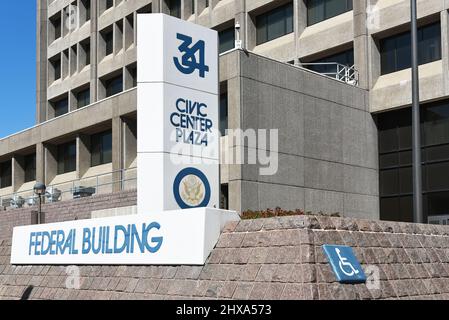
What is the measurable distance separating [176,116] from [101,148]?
23.9 m

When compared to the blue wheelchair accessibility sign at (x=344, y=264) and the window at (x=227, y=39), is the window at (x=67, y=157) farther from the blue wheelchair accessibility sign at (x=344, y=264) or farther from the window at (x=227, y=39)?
the blue wheelchair accessibility sign at (x=344, y=264)

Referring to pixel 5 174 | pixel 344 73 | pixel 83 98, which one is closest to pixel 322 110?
pixel 344 73

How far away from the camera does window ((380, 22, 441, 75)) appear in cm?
2817

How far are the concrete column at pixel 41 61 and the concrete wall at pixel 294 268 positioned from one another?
137 feet

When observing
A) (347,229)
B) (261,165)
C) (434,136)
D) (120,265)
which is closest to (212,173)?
(120,265)

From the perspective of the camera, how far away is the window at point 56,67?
54031 millimetres

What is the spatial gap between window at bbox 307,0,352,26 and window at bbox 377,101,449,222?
5735 millimetres

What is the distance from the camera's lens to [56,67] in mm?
54688

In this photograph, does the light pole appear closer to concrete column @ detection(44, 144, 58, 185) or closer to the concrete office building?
the concrete office building

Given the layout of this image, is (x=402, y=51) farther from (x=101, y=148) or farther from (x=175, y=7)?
(x=101, y=148)

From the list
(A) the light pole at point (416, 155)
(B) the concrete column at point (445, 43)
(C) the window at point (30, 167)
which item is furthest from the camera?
(C) the window at point (30, 167)

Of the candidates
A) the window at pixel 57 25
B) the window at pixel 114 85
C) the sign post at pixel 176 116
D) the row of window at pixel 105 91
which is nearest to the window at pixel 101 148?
the row of window at pixel 105 91

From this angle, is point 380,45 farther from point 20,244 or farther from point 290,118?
point 20,244

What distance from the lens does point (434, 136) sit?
92.9 feet
